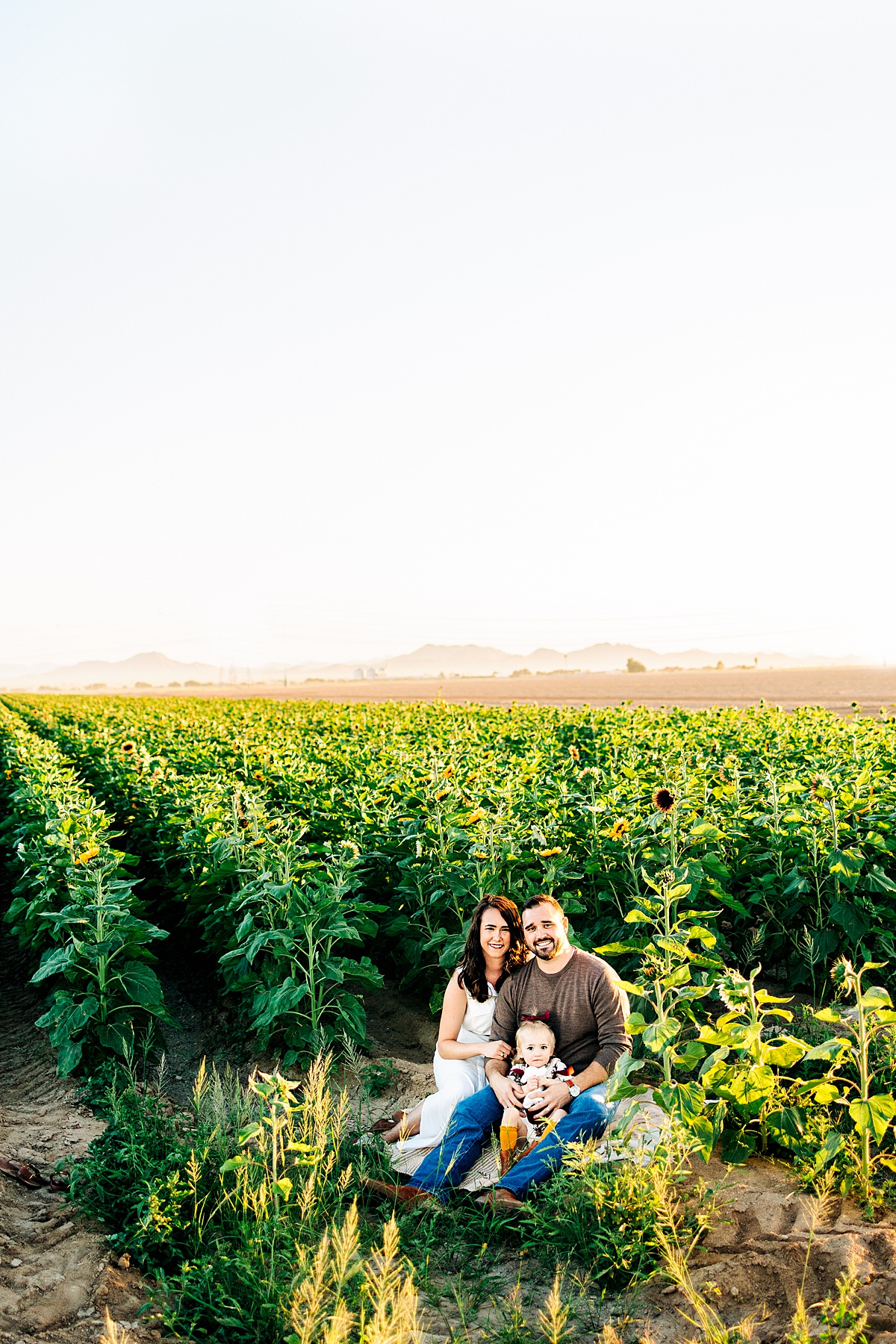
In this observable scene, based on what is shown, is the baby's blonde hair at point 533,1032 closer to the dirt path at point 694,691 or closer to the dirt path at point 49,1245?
the dirt path at point 49,1245

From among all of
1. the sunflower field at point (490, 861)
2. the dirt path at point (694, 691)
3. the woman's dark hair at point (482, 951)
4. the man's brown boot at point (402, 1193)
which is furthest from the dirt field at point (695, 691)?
the man's brown boot at point (402, 1193)

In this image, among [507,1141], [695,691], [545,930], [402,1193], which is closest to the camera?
[402,1193]

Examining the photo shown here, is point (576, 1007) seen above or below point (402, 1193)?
above

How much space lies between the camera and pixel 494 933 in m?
4.70

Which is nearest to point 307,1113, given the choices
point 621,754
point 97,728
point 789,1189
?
point 789,1189

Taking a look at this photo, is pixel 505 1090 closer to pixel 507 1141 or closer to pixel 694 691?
pixel 507 1141

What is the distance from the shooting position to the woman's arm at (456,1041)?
4.50 meters

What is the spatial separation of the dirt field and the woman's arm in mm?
33802

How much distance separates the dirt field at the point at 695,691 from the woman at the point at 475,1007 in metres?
33.8

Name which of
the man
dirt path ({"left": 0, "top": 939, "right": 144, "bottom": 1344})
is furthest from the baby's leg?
dirt path ({"left": 0, "top": 939, "right": 144, "bottom": 1344})

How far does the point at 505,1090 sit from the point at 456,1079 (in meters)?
0.27

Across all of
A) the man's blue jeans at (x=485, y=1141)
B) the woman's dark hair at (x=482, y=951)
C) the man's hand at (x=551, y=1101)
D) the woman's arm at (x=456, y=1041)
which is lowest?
the man's blue jeans at (x=485, y=1141)

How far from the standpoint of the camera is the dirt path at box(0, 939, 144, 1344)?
3.28 m

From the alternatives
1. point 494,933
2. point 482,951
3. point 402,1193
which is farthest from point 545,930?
point 402,1193
